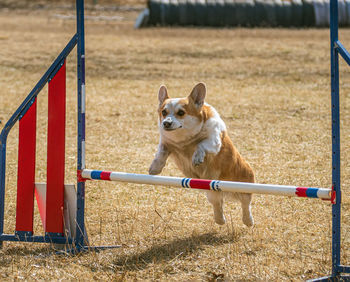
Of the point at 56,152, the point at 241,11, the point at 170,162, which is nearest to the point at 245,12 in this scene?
the point at 241,11

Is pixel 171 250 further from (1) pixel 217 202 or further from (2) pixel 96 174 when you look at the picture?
(2) pixel 96 174

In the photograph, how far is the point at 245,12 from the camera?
709 inches

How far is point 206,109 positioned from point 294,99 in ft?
19.9

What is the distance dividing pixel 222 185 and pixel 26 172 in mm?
1461

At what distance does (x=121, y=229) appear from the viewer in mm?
4672

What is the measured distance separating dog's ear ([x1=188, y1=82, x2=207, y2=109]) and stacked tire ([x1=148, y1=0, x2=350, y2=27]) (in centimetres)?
1399

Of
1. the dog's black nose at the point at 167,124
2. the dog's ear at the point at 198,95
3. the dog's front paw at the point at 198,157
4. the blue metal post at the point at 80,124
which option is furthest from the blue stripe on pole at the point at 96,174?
the dog's ear at the point at 198,95

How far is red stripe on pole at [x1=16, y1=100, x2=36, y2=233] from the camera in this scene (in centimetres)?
422

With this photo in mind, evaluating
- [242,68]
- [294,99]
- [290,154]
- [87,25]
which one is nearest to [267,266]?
[290,154]

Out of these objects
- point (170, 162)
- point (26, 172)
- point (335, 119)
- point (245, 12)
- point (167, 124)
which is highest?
point (245, 12)

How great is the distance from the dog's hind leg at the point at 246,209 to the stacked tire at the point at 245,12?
13960 millimetres

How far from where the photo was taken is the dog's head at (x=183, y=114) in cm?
419

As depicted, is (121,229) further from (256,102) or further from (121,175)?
(256,102)

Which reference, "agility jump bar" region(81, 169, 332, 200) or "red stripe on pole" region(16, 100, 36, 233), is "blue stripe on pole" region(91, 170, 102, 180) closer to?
"agility jump bar" region(81, 169, 332, 200)
